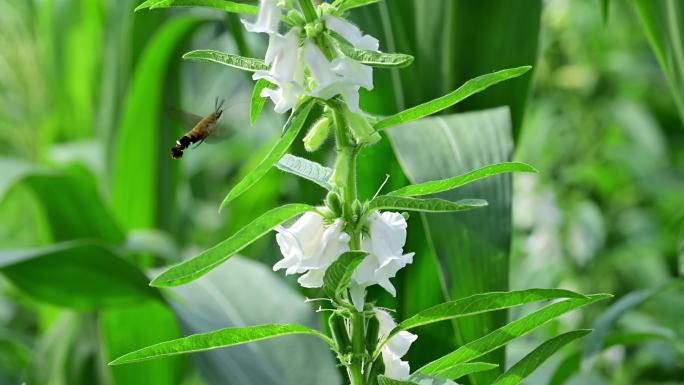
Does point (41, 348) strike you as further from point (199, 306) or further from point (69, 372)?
point (199, 306)

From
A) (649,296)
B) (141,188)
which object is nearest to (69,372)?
(141,188)

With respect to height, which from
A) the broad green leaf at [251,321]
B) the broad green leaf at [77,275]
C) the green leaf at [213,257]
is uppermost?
the green leaf at [213,257]

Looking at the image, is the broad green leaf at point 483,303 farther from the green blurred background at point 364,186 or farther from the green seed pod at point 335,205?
the green blurred background at point 364,186

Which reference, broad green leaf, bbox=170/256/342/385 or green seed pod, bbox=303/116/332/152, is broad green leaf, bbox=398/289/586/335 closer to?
green seed pod, bbox=303/116/332/152

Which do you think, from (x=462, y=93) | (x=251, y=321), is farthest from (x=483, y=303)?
(x=251, y=321)

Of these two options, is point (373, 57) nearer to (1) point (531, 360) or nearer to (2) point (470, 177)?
(2) point (470, 177)

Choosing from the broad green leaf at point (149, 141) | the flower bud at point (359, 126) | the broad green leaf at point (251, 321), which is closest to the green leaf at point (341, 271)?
the flower bud at point (359, 126)
